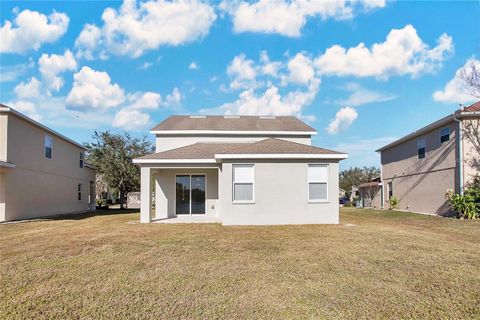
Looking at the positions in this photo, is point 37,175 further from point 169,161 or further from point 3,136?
point 169,161

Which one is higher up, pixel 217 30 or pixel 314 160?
pixel 217 30

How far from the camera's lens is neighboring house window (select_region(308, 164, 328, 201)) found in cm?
1362

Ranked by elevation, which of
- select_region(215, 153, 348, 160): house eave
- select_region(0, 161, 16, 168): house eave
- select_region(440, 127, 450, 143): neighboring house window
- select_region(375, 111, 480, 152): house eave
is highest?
select_region(375, 111, 480, 152): house eave

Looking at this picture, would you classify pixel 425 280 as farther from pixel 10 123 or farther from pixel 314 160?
pixel 10 123

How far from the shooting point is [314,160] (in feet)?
44.8

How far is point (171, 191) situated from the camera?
1630 centimetres

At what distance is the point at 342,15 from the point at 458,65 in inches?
313

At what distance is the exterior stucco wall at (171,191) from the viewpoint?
16094mm

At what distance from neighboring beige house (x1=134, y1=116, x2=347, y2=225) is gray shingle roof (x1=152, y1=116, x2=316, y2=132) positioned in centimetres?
273

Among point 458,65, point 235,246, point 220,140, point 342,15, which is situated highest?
point 342,15

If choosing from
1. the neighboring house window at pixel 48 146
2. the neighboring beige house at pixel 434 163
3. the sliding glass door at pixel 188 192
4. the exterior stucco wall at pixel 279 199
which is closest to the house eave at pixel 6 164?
the neighboring house window at pixel 48 146

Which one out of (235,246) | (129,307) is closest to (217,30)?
(235,246)

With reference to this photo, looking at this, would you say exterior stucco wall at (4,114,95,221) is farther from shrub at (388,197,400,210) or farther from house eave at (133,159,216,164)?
shrub at (388,197,400,210)

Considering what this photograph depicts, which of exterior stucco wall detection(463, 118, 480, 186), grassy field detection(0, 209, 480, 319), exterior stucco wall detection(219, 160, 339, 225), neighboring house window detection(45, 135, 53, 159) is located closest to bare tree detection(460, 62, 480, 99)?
exterior stucco wall detection(463, 118, 480, 186)
